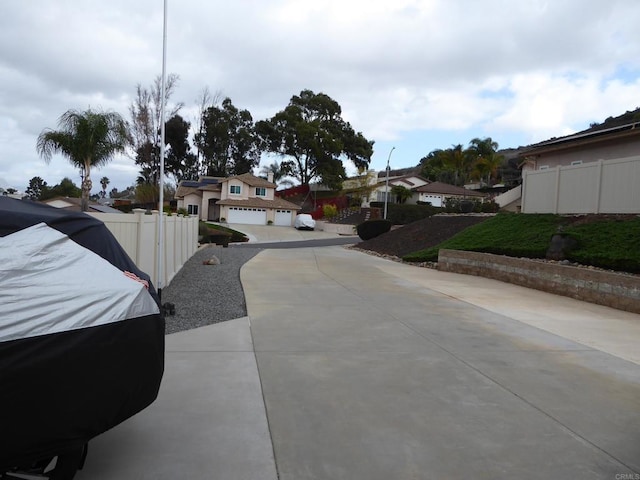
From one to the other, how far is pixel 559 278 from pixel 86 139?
2361 centimetres

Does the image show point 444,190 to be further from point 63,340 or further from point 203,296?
point 63,340

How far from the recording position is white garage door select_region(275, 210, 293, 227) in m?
57.0

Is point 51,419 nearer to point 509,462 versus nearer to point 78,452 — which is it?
point 78,452

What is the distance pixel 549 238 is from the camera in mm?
A: 13742

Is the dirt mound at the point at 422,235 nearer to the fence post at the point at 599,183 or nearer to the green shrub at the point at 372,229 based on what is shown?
the green shrub at the point at 372,229

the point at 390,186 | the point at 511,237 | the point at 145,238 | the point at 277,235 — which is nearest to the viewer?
the point at 145,238

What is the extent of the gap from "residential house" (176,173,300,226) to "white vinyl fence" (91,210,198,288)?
42054 mm

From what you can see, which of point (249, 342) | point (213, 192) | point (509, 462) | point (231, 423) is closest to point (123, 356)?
point (231, 423)

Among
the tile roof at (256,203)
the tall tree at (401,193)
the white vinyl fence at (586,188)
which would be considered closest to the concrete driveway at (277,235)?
the tile roof at (256,203)

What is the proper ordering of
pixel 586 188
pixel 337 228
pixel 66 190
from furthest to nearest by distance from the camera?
pixel 66 190 → pixel 337 228 → pixel 586 188

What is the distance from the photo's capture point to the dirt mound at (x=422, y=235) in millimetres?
22438

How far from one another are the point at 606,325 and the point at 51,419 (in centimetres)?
837

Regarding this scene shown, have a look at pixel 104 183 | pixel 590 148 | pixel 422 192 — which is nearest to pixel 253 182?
pixel 422 192

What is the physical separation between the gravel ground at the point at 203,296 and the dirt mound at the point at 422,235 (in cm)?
966
